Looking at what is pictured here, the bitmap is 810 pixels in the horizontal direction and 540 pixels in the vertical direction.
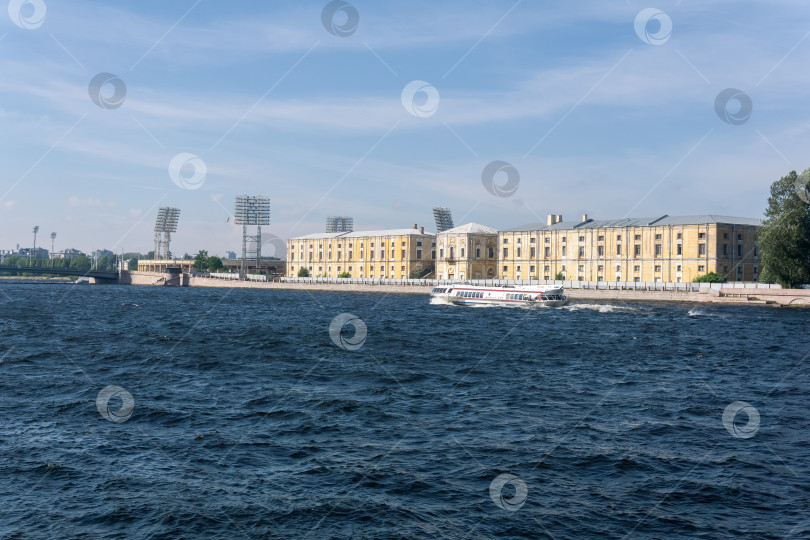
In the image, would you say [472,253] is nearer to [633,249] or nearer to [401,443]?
[633,249]

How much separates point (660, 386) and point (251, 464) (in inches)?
776

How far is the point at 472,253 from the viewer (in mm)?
145875

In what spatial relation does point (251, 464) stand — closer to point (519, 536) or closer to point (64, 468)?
point (64, 468)

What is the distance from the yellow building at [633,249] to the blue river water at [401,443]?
247 ft

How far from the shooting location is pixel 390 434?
817 inches

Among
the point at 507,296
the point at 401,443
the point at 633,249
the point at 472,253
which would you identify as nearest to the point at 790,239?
the point at 633,249

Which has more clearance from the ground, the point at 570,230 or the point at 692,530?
the point at 570,230

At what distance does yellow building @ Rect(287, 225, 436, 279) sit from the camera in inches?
6344

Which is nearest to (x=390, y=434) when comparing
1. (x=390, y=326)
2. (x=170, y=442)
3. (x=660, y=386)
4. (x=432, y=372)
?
(x=170, y=442)

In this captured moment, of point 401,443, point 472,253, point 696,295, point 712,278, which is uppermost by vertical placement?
point 472,253

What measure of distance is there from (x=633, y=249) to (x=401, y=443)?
10913 centimetres

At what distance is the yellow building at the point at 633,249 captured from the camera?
361 feet

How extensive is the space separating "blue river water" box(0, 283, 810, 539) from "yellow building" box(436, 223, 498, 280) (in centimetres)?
10464

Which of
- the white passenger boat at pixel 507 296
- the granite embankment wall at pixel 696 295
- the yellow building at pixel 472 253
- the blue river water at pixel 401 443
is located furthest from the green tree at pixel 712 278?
the blue river water at pixel 401 443
